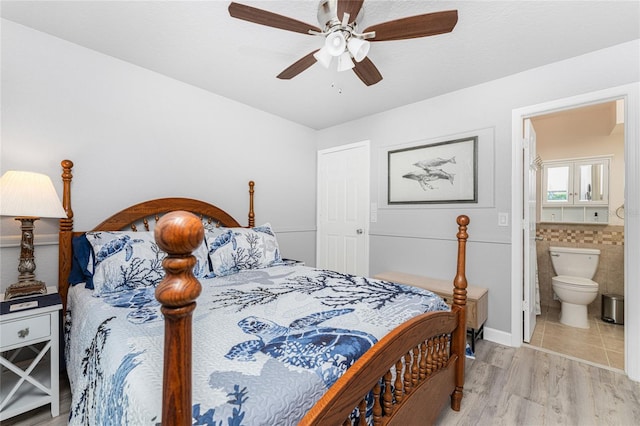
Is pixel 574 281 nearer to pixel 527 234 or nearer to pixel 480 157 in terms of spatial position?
pixel 527 234

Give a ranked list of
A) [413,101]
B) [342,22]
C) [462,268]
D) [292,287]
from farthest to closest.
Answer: [413,101]
[292,287]
[462,268]
[342,22]

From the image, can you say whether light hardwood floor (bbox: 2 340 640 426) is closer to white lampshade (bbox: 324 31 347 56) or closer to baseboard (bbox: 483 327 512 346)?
baseboard (bbox: 483 327 512 346)

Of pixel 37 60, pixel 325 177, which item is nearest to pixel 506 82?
pixel 325 177

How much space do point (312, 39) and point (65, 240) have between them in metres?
2.28

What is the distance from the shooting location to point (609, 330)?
9.22 ft

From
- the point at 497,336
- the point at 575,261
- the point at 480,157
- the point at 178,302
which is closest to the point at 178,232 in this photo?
the point at 178,302

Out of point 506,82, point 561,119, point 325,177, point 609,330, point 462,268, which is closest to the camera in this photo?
point 462,268

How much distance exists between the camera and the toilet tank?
316 cm

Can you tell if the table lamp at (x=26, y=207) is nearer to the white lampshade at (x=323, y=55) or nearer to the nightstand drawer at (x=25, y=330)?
the nightstand drawer at (x=25, y=330)

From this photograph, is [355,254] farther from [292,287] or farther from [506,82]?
[506,82]

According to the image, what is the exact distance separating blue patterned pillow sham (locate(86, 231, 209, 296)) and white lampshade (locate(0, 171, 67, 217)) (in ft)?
0.98

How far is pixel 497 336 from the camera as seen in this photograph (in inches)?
101

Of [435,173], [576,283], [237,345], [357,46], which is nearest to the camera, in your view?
[237,345]

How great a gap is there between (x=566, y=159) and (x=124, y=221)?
5028 millimetres
